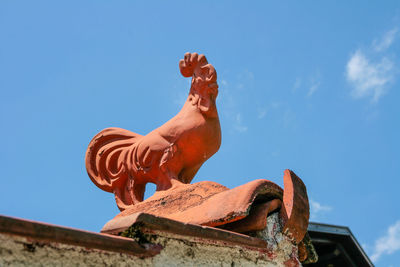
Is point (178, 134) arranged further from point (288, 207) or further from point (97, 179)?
point (288, 207)

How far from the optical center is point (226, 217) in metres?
2.46

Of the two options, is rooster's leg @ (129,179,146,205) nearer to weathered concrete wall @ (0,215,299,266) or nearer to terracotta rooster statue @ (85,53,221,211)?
terracotta rooster statue @ (85,53,221,211)

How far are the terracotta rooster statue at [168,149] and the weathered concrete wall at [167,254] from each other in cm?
111

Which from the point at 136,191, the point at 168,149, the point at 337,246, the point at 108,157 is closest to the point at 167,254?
the point at 168,149

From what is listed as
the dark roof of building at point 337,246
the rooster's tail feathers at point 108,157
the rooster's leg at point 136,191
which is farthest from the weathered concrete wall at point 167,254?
the dark roof of building at point 337,246

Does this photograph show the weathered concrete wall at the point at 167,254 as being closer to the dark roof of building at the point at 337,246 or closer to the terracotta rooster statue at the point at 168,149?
the terracotta rooster statue at the point at 168,149

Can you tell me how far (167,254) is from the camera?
2.13 m

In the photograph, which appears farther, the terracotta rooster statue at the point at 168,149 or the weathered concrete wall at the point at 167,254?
the terracotta rooster statue at the point at 168,149

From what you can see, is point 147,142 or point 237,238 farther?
point 147,142

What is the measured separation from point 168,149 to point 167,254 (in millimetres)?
1528

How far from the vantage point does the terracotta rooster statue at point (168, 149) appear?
3.58 meters

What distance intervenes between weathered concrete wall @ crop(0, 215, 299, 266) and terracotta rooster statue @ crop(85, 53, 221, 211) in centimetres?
111

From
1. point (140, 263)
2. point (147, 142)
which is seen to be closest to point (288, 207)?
point (140, 263)

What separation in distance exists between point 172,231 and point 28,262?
679 millimetres
